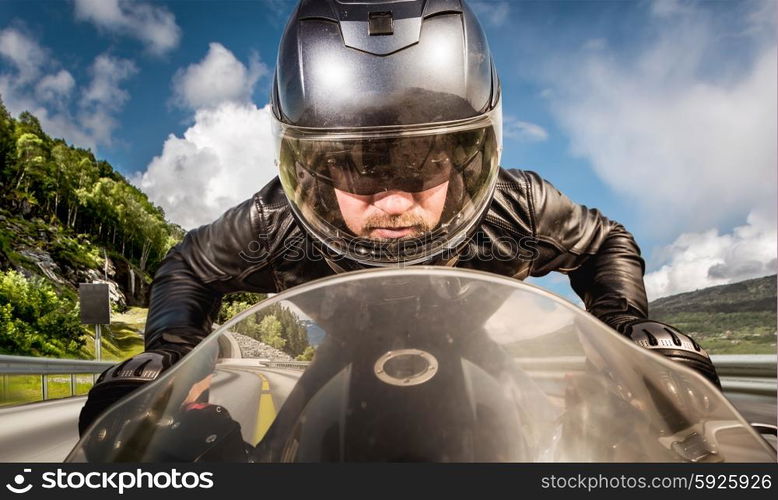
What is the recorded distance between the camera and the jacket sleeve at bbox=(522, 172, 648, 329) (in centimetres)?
286

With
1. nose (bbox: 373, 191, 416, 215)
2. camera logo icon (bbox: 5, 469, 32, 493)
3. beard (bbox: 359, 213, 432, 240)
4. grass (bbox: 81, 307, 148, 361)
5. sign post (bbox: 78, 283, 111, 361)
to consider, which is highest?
grass (bbox: 81, 307, 148, 361)

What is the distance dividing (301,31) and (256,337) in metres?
1.99

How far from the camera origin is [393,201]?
93.1 inches

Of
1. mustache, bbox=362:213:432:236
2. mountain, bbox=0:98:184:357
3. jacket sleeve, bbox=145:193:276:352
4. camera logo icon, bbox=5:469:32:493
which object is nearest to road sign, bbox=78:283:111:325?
jacket sleeve, bbox=145:193:276:352

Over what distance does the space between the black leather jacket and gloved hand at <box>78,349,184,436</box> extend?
3.80 feet

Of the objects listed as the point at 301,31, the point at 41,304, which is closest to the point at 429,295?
the point at 301,31

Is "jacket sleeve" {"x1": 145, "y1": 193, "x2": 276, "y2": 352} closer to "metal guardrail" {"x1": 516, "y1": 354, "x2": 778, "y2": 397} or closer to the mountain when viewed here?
"metal guardrail" {"x1": 516, "y1": 354, "x2": 778, "y2": 397}

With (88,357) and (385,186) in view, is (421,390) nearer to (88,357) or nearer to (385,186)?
(385,186)

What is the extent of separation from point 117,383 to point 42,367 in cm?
622

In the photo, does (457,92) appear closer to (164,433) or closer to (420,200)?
(420,200)

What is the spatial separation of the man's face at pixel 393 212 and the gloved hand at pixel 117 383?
1017mm

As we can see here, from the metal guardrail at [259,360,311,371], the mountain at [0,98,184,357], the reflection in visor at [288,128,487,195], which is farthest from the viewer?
the mountain at [0,98,184,357]

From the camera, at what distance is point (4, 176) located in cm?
5669

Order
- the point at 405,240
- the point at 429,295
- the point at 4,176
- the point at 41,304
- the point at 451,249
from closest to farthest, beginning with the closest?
the point at 429,295 < the point at 405,240 < the point at 451,249 < the point at 41,304 < the point at 4,176
